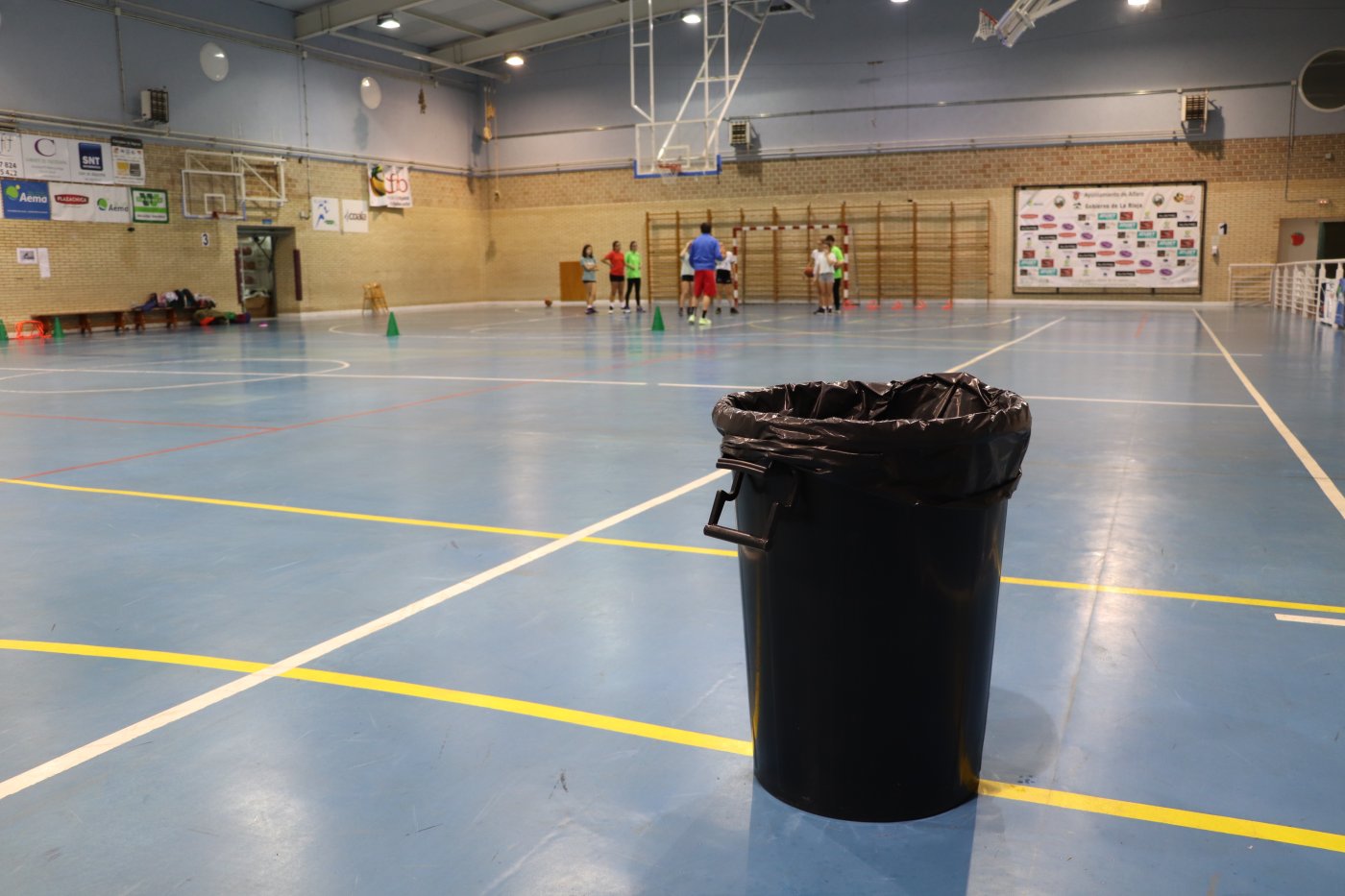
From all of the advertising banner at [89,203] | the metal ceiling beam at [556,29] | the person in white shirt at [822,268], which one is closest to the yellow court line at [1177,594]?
the person in white shirt at [822,268]

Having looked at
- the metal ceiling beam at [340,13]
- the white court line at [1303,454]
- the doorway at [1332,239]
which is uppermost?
the metal ceiling beam at [340,13]

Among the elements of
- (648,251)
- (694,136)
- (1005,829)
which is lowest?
(1005,829)

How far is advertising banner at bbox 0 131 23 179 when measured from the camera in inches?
829

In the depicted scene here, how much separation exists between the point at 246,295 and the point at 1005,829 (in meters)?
28.8

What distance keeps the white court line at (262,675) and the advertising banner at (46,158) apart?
843 inches

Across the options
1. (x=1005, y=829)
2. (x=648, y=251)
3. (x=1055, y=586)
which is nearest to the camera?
(x=1005, y=829)

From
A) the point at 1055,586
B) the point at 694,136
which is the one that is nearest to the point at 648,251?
the point at 694,136

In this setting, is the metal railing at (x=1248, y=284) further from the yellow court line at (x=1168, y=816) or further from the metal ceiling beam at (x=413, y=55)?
the yellow court line at (x=1168, y=816)

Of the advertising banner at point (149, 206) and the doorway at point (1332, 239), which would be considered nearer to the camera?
the advertising banner at point (149, 206)

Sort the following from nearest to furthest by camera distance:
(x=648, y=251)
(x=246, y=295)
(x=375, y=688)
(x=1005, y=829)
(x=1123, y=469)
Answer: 1. (x=1005, y=829)
2. (x=375, y=688)
3. (x=1123, y=469)
4. (x=246, y=295)
5. (x=648, y=251)

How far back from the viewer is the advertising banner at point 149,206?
23969 mm

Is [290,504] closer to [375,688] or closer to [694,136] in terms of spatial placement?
[375,688]

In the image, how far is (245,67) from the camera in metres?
26.2

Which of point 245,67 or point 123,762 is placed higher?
point 245,67
